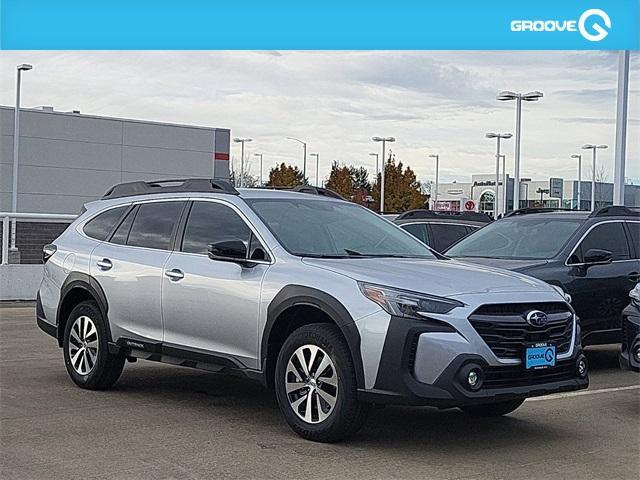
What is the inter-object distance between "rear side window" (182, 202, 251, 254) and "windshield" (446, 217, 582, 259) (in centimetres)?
369

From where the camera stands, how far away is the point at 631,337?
311 inches

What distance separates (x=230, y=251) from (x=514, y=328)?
7.07 feet

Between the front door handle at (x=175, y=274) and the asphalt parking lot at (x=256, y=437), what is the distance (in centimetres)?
105

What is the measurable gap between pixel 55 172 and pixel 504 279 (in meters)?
46.8

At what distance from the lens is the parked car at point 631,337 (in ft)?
25.6

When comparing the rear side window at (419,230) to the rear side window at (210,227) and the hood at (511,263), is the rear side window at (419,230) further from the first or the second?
the rear side window at (210,227)

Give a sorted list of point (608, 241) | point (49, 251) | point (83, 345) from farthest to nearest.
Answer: point (608, 241), point (49, 251), point (83, 345)

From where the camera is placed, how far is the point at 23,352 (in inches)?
420

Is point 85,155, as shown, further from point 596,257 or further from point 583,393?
point 583,393

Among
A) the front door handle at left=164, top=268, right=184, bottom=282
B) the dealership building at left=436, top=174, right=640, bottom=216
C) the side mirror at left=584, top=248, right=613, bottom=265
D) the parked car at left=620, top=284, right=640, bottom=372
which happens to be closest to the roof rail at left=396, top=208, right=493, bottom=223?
the side mirror at left=584, top=248, right=613, bottom=265

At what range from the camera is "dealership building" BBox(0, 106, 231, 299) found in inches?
1932

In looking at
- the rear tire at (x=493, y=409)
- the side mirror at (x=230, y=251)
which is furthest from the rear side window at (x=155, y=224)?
the rear tire at (x=493, y=409)

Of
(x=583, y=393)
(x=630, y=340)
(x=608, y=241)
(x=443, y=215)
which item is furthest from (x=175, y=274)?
(x=443, y=215)

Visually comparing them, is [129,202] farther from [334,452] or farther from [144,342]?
[334,452]
